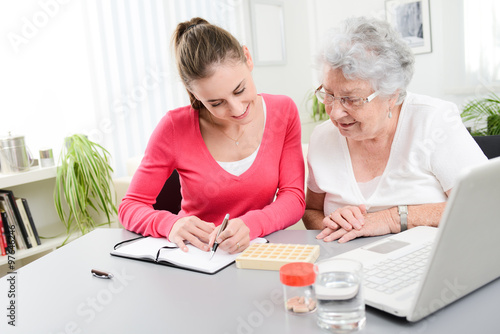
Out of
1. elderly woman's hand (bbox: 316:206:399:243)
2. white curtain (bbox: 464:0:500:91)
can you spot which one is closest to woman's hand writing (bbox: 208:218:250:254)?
elderly woman's hand (bbox: 316:206:399:243)

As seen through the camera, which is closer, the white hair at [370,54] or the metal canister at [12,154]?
the white hair at [370,54]

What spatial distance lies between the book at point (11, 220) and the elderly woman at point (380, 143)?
1898 mm

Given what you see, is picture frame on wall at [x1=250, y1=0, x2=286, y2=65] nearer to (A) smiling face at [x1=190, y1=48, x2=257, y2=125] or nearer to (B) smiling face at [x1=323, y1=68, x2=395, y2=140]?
(A) smiling face at [x1=190, y1=48, x2=257, y2=125]

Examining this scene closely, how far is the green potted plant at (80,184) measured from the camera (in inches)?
110

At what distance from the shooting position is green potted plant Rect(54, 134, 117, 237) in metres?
2.79

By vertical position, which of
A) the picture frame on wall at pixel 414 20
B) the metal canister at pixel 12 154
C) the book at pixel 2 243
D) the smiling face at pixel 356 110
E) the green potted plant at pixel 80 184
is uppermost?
the picture frame on wall at pixel 414 20

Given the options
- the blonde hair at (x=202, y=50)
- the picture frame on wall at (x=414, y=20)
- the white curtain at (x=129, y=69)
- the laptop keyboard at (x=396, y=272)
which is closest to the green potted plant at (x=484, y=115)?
the picture frame on wall at (x=414, y=20)

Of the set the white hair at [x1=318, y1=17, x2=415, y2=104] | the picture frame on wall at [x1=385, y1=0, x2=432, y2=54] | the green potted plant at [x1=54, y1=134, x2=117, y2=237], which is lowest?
the green potted plant at [x1=54, y1=134, x2=117, y2=237]

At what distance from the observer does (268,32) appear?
4473 millimetres

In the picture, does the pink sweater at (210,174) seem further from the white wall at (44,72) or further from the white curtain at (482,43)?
the white curtain at (482,43)

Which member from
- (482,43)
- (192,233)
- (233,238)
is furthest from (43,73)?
(482,43)

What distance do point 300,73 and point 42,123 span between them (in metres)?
2.81

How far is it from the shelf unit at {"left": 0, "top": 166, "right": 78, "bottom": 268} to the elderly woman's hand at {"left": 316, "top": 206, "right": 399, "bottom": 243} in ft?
6.73

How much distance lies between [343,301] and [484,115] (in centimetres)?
356
